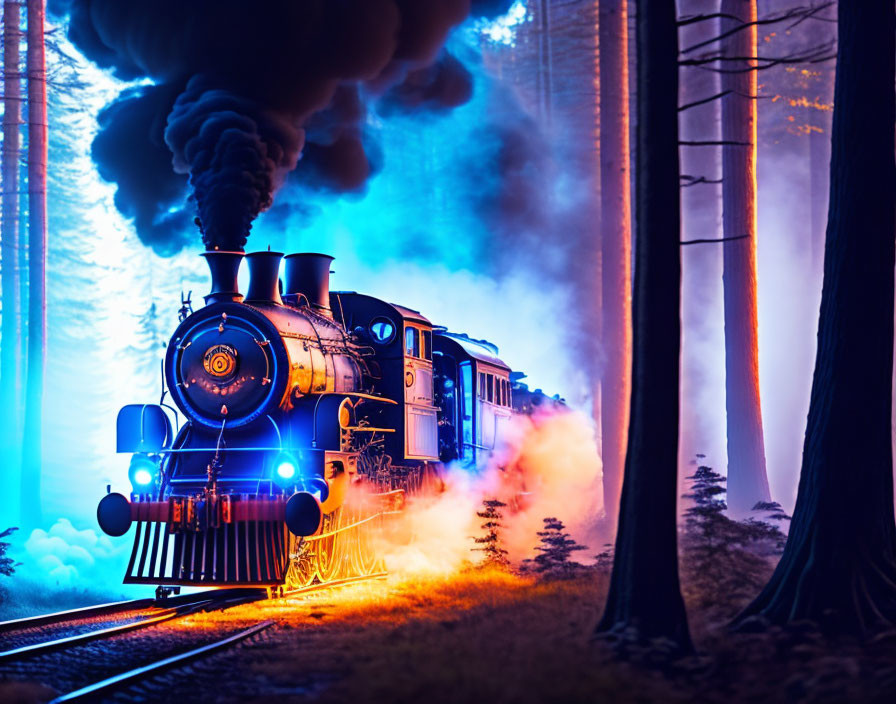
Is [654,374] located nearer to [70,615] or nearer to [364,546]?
[70,615]

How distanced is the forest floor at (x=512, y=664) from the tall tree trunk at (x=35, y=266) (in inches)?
557

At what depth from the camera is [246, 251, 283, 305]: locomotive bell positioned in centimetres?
1232

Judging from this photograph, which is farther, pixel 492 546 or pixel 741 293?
pixel 741 293

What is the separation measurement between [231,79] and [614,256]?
1133 centimetres

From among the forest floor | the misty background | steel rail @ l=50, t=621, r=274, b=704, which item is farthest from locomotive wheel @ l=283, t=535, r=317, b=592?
the misty background

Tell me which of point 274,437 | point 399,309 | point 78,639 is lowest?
point 78,639

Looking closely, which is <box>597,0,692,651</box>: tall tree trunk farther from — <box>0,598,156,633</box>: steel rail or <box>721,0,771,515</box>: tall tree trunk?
<box>721,0,771,515</box>: tall tree trunk

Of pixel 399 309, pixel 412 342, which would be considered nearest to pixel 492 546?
pixel 412 342

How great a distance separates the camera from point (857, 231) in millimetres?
8633

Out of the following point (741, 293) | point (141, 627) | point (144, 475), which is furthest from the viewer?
point (741, 293)

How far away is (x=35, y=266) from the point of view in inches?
918

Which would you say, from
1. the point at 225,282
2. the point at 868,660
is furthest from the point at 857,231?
the point at 225,282

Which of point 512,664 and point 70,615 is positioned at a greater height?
point 512,664

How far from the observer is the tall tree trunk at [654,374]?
762 cm
